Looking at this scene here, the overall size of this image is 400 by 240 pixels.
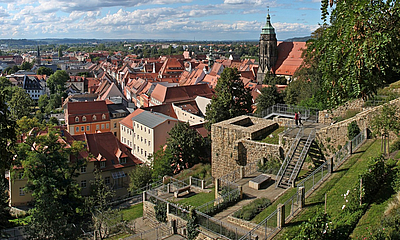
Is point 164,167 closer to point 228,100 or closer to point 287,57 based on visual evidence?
point 228,100

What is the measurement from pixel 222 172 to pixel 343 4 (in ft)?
48.3

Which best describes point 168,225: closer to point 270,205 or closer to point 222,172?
point 270,205

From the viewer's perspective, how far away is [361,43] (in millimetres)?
7266

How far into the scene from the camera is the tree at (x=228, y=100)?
93.4ft

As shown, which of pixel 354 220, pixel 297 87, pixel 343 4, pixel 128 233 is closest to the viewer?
pixel 343 4

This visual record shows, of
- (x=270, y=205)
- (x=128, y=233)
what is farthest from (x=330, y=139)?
(x=128, y=233)

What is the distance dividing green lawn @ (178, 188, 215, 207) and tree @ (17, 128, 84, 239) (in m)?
6.88

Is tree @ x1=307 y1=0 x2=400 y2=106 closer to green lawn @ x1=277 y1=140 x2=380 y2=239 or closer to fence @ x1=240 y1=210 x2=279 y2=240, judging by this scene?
green lawn @ x1=277 y1=140 x2=380 y2=239

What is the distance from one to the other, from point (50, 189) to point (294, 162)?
14.6 metres

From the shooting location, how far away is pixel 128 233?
746 inches

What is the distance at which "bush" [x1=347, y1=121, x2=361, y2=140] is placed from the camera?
57.9ft

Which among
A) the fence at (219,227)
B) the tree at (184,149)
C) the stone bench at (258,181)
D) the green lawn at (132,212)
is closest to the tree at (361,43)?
the fence at (219,227)

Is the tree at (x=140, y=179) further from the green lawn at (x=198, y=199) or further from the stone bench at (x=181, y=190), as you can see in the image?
the green lawn at (x=198, y=199)

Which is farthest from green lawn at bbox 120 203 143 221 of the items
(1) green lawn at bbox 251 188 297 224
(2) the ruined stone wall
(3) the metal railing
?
(3) the metal railing
